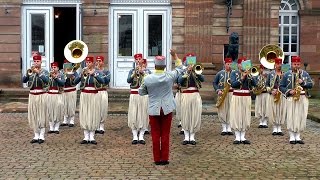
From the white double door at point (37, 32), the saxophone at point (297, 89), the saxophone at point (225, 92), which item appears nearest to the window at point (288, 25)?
the white double door at point (37, 32)

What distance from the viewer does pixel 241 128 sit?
12.5 m

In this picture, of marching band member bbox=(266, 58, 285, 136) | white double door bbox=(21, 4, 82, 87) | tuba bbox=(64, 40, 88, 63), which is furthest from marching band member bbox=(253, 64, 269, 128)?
white double door bbox=(21, 4, 82, 87)

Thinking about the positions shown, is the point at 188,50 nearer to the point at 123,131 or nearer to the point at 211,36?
the point at 211,36

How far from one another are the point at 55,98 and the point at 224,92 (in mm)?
4176

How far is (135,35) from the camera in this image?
2164 cm

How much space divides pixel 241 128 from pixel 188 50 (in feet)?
30.9

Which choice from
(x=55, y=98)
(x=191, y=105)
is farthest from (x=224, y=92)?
(x=55, y=98)

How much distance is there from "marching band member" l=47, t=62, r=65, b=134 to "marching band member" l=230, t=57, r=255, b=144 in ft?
14.1

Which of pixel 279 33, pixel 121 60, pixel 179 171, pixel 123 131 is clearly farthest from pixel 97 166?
pixel 279 33

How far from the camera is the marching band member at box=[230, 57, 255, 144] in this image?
41.1 feet

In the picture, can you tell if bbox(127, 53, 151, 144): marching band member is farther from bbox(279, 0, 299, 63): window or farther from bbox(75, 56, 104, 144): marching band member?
bbox(279, 0, 299, 63): window

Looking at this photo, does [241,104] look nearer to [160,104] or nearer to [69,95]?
[160,104]

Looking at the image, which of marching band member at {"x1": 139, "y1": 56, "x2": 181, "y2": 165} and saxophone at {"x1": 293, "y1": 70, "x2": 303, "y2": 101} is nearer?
marching band member at {"x1": 139, "y1": 56, "x2": 181, "y2": 165}

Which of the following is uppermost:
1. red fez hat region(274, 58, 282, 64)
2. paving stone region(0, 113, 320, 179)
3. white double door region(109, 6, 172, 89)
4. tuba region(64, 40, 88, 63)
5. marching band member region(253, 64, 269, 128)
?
white double door region(109, 6, 172, 89)
